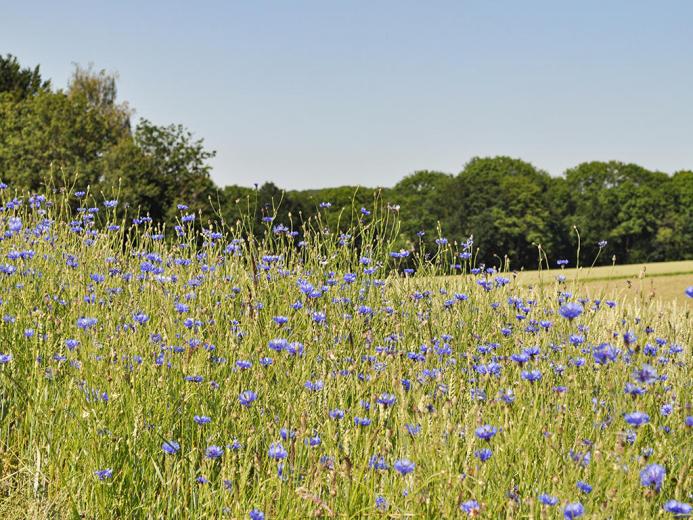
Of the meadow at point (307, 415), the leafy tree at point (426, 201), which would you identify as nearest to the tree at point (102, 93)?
the leafy tree at point (426, 201)

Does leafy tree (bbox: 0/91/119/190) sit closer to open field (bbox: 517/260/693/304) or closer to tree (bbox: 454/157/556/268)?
open field (bbox: 517/260/693/304)

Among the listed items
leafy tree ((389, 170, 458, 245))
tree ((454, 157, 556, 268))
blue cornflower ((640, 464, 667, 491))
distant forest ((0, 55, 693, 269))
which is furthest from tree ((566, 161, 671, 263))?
blue cornflower ((640, 464, 667, 491))

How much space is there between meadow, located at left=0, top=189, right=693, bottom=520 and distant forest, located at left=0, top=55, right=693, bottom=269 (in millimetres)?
22100

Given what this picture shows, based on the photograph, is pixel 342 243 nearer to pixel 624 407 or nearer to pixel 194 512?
pixel 624 407

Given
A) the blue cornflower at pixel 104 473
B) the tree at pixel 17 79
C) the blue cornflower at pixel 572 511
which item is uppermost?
the tree at pixel 17 79

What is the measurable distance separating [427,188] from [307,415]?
69.8 meters

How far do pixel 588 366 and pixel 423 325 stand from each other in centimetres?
125

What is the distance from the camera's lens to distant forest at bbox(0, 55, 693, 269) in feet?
96.6

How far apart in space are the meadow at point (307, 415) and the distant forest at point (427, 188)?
2210 centimetres

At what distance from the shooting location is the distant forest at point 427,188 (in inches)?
1159

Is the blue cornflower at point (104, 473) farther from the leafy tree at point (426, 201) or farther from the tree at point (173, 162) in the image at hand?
the leafy tree at point (426, 201)

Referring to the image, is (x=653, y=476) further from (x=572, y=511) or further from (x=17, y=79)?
(x=17, y=79)

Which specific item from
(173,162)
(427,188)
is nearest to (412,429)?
(173,162)

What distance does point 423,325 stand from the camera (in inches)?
191
